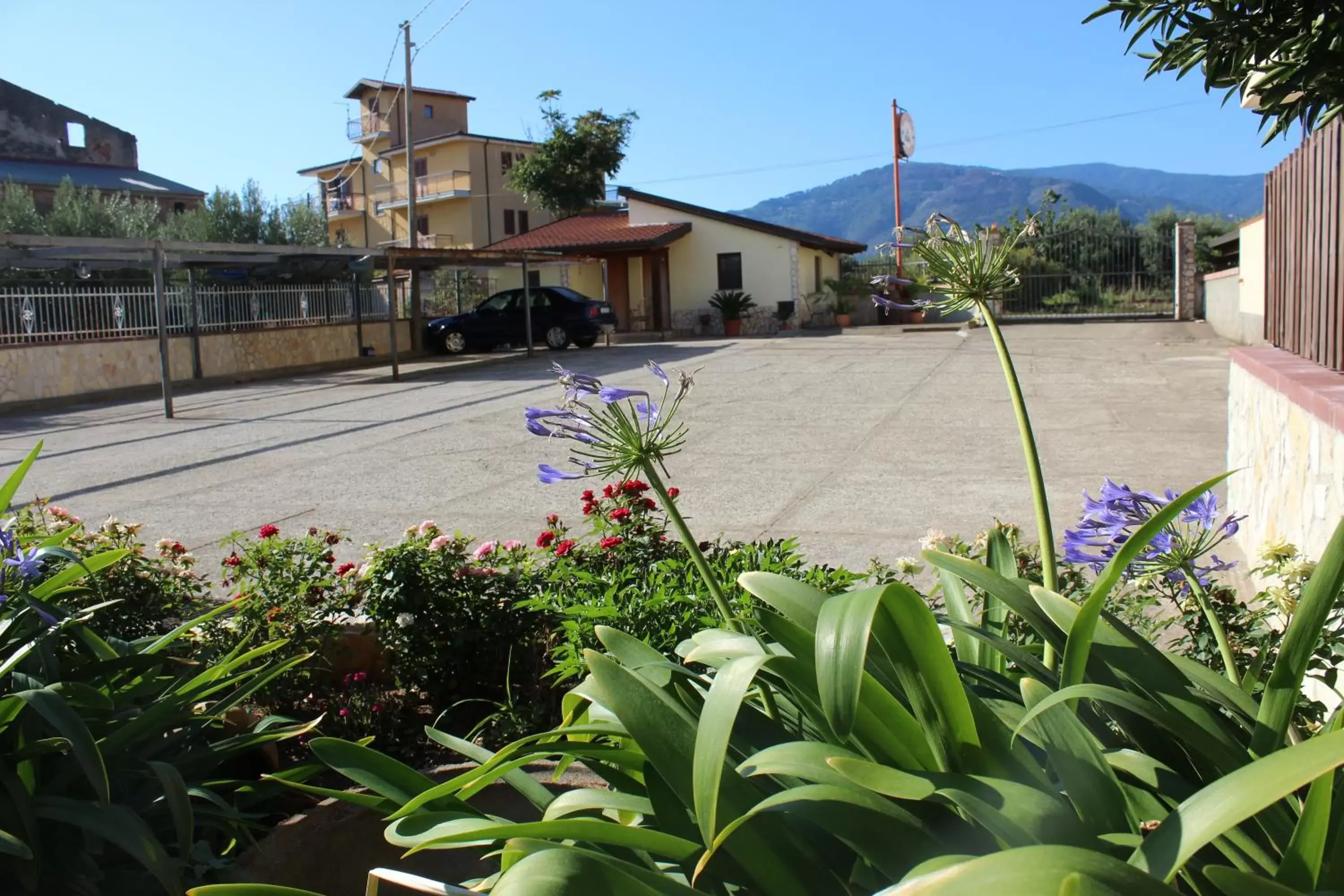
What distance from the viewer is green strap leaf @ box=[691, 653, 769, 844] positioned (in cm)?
138

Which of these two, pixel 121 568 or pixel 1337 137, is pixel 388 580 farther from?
pixel 1337 137

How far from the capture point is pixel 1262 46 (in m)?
2.50

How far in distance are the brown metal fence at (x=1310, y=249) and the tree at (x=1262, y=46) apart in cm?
200

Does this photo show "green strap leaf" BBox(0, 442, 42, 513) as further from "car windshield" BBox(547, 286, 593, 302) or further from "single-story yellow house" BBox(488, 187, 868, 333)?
"single-story yellow house" BBox(488, 187, 868, 333)

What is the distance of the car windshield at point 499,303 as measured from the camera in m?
29.3

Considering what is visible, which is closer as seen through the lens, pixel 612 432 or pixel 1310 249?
pixel 612 432

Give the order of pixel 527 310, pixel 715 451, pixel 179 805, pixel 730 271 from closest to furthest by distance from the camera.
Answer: pixel 179 805 < pixel 715 451 < pixel 527 310 < pixel 730 271

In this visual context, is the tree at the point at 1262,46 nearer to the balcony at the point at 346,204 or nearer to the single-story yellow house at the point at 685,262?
the single-story yellow house at the point at 685,262

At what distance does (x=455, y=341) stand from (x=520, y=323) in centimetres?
173

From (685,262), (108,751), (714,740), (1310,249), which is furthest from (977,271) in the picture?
(685,262)

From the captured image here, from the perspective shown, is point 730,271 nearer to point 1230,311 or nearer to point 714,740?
point 1230,311

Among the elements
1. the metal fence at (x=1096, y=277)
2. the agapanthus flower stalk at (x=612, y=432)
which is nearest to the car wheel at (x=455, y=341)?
the metal fence at (x=1096, y=277)

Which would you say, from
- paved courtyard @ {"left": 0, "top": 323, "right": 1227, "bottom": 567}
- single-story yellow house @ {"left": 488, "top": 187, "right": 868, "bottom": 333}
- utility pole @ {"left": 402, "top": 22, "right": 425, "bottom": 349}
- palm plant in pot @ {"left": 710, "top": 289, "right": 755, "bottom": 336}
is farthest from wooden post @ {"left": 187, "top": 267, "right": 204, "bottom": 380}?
palm plant in pot @ {"left": 710, "top": 289, "right": 755, "bottom": 336}

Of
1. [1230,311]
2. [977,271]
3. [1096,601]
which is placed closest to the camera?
[1096,601]
